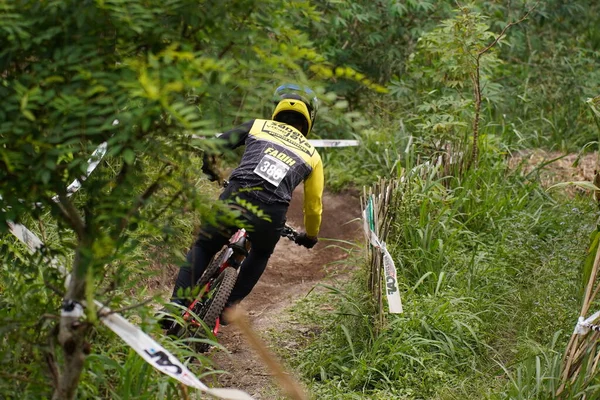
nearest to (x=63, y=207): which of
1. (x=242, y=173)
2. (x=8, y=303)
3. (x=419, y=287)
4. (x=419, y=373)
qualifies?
(x=8, y=303)

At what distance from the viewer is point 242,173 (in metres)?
5.21

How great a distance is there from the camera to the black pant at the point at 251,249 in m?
5.20

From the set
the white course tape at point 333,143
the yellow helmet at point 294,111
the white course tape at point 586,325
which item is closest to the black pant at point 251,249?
the yellow helmet at point 294,111

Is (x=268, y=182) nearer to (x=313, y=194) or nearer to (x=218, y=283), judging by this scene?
(x=313, y=194)

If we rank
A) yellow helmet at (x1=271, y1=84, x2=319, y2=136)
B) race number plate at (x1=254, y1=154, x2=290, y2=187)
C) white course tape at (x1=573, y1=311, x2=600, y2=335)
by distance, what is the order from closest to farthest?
white course tape at (x1=573, y1=311, x2=600, y2=335) → race number plate at (x1=254, y1=154, x2=290, y2=187) → yellow helmet at (x1=271, y1=84, x2=319, y2=136)

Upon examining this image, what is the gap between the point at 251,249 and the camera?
18.1ft

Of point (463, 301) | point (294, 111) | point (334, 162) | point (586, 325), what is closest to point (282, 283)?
point (463, 301)

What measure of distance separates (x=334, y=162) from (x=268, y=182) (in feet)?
13.3

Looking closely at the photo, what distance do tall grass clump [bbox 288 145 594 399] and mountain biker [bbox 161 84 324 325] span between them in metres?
0.62

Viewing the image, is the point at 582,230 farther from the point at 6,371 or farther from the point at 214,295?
the point at 6,371

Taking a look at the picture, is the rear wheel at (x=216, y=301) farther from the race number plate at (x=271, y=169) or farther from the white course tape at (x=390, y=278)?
the white course tape at (x=390, y=278)

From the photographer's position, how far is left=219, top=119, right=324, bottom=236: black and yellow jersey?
518 cm

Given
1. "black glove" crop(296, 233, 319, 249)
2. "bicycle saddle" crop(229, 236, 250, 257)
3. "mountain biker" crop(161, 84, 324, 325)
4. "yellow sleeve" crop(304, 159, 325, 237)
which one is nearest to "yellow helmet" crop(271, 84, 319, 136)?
"mountain biker" crop(161, 84, 324, 325)

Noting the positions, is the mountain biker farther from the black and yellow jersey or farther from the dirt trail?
the dirt trail
